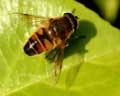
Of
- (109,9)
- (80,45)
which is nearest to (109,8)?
(109,9)

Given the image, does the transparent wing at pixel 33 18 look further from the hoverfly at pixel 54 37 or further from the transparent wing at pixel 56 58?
the transparent wing at pixel 56 58

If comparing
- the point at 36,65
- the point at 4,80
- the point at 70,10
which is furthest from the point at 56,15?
the point at 4,80

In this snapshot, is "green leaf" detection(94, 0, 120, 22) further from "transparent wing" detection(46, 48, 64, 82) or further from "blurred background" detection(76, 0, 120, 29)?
"transparent wing" detection(46, 48, 64, 82)

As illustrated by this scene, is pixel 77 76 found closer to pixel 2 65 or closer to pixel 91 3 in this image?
pixel 2 65

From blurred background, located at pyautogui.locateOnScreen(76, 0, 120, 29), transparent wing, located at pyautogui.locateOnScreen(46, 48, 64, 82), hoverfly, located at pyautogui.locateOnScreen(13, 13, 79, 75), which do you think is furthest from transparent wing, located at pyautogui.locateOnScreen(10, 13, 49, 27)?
blurred background, located at pyautogui.locateOnScreen(76, 0, 120, 29)

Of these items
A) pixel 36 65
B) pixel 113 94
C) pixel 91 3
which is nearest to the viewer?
pixel 113 94

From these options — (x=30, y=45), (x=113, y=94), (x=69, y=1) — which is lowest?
(x=113, y=94)

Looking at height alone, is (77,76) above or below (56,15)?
below

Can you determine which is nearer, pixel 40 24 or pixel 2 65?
pixel 2 65
